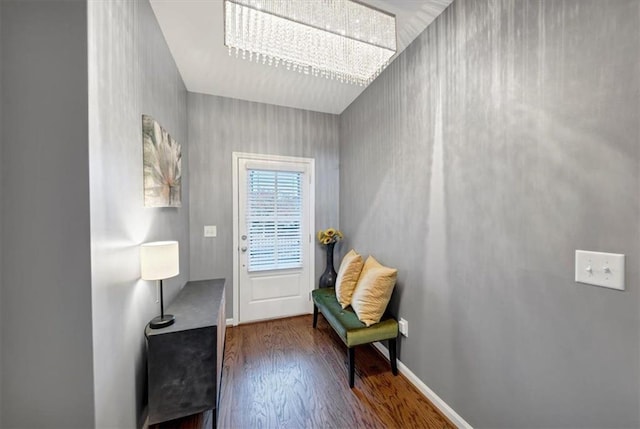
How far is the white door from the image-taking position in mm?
2992

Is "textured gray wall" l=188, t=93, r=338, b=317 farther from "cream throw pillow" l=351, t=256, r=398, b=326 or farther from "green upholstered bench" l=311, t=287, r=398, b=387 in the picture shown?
"cream throw pillow" l=351, t=256, r=398, b=326

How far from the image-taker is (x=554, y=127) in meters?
1.07

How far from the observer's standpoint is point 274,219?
3096 millimetres

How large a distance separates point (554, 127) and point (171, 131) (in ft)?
8.65

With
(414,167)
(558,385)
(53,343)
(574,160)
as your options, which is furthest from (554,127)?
(53,343)

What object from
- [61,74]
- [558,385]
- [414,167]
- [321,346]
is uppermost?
[61,74]

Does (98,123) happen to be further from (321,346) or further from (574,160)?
(321,346)

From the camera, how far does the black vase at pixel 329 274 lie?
3084mm

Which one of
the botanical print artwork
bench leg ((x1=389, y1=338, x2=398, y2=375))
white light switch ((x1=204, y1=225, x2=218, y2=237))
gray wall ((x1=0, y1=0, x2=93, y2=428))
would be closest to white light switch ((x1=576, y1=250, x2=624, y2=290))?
bench leg ((x1=389, y1=338, x2=398, y2=375))

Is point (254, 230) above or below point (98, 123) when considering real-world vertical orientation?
below

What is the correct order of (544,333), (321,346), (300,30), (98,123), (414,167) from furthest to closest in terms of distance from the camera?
(321,346) < (414,167) < (300,30) < (544,333) < (98,123)

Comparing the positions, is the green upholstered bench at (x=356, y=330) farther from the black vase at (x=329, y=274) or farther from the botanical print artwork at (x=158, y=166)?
the botanical print artwork at (x=158, y=166)

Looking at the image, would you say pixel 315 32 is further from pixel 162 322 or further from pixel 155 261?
pixel 162 322

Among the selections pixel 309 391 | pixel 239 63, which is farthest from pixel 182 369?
pixel 239 63
